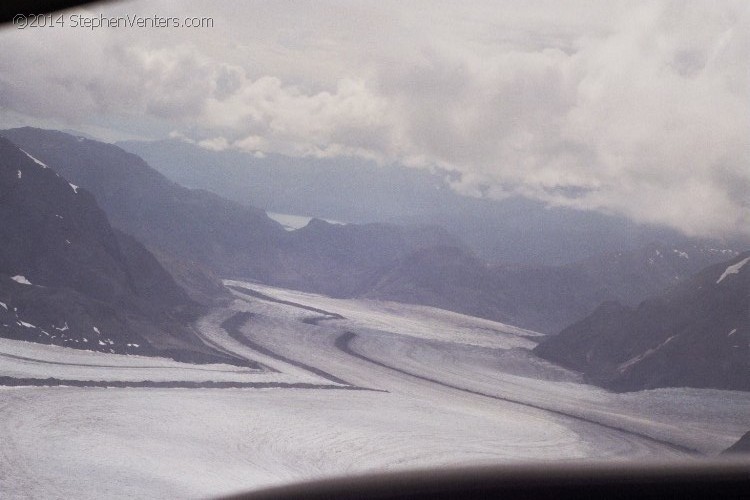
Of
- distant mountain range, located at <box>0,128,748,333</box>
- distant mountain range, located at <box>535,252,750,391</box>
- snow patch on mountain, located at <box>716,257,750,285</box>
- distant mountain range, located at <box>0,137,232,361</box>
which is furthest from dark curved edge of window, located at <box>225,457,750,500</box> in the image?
distant mountain range, located at <box>0,128,748,333</box>

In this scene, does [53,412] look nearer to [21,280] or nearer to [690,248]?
[21,280]

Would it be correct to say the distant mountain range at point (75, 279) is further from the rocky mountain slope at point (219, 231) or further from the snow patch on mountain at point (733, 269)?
the snow patch on mountain at point (733, 269)

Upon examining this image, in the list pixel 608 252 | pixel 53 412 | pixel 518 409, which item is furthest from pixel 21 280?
pixel 608 252

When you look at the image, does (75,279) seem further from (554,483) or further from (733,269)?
(733,269)

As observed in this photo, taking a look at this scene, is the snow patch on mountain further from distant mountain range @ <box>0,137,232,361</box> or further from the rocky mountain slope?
the rocky mountain slope

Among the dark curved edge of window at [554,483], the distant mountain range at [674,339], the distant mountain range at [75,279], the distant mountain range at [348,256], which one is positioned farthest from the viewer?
the distant mountain range at [348,256]

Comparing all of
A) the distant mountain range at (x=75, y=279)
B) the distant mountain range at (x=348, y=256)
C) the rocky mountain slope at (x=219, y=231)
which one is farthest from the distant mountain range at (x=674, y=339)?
the rocky mountain slope at (x=219, y=231)

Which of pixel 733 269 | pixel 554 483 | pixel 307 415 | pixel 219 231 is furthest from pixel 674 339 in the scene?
pixel 219 231
